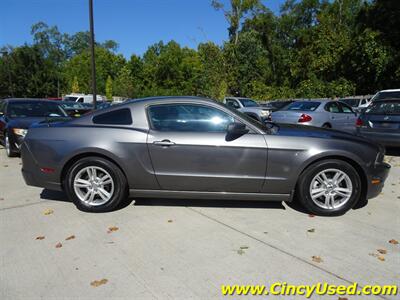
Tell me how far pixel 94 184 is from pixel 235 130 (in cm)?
193

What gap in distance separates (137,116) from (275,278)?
8.56 ft

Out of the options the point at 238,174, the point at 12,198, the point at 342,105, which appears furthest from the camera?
the point at 342,105

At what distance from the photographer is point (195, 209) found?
4910 mm

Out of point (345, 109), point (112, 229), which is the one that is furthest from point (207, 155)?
point (345, 109)

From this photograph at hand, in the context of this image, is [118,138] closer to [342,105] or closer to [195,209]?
[195,209]

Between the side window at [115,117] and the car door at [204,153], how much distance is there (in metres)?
0.37

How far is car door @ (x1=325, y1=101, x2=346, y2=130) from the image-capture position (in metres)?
12.0

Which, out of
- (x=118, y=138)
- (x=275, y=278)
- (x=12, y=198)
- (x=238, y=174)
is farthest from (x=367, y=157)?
(x=12, y=198)

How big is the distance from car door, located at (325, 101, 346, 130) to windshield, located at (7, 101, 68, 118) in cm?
799

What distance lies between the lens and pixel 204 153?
4523mm

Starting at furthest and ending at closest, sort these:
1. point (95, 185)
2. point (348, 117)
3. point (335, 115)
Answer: point (348, 117)
point (335, 115)
point (95, 185)

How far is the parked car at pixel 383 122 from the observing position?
27.9 feet

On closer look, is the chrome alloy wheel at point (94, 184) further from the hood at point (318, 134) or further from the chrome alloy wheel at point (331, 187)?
the chrome alloy wheel at point (331, 187)

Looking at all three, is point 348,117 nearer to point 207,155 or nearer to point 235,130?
point 235,130
